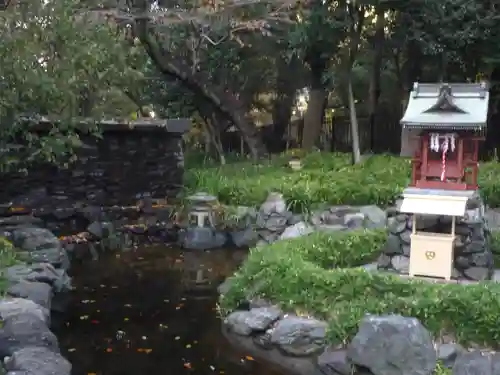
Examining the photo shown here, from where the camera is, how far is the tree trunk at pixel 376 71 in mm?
17672

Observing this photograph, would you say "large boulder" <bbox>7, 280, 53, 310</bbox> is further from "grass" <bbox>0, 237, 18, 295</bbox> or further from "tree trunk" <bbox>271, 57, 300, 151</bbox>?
"tree trunk" <bbox>271, 57, 300, 151</bbox>

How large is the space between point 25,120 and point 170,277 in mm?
3282

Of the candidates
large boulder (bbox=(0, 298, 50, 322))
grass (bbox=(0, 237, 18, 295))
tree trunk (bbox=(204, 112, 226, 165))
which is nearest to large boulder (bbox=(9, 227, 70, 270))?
grass (bbox=(0, 237, 18, 295))

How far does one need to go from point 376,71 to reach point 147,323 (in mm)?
12976

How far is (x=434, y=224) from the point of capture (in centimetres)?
830

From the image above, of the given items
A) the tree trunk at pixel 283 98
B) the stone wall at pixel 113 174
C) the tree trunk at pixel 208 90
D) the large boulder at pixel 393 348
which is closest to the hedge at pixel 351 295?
the large boulder at pixel 393 348

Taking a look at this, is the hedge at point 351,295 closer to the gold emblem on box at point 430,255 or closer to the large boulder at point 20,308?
the gold emblem on box at point 430,255

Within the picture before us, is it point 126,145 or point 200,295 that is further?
point 126,145

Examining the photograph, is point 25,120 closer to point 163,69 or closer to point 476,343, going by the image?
point 163,69

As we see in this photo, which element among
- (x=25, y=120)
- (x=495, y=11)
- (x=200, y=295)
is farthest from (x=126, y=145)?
(x=495, y=11)

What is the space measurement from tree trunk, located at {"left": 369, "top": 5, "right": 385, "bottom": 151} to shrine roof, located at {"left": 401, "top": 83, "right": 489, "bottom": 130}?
8.67m

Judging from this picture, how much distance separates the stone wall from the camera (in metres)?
12.8

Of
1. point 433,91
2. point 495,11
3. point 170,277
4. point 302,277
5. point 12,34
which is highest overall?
point 495,11

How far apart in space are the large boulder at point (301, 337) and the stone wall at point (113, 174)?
7438 millimetres
